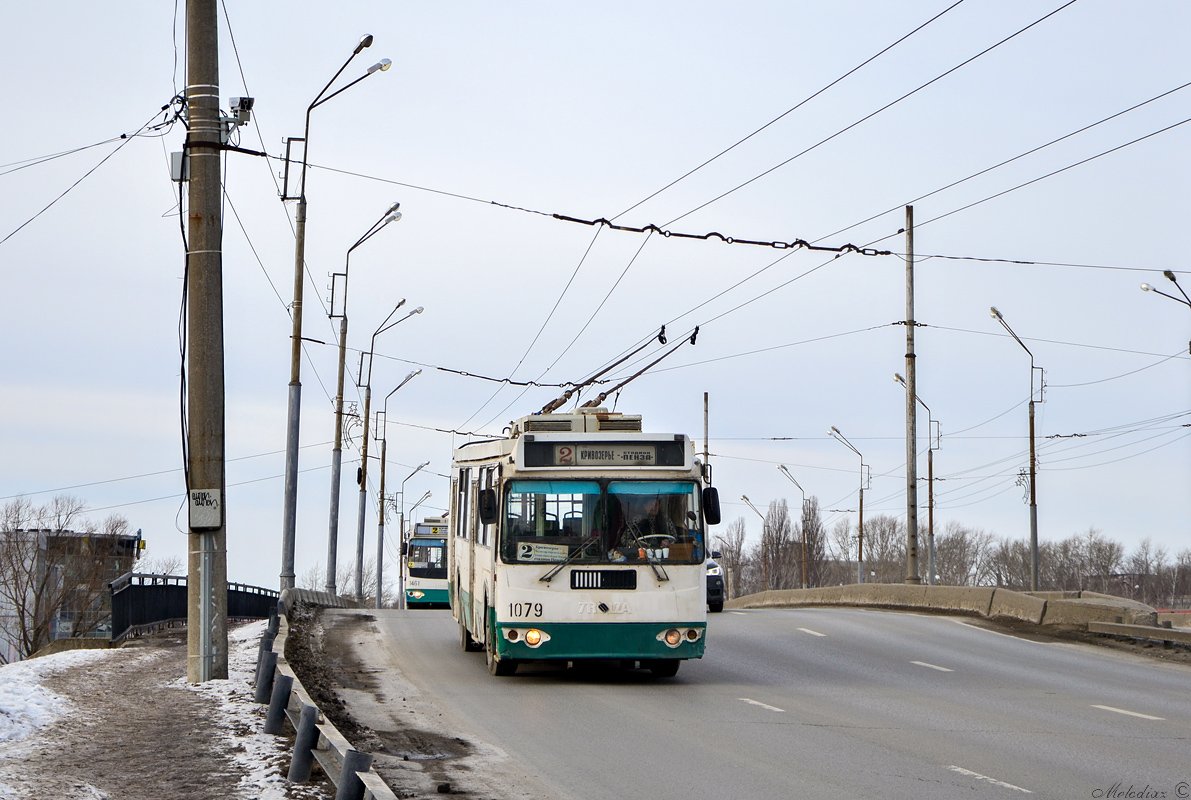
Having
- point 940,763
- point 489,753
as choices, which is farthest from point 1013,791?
point 489,753

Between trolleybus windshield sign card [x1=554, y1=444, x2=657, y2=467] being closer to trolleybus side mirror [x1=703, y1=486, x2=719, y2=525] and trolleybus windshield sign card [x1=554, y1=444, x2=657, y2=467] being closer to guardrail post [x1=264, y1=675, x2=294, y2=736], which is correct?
trolleybus side mirror [x1=703, y1=486, x2=719, y2=525]

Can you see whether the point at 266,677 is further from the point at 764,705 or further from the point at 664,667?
the point at 664,667

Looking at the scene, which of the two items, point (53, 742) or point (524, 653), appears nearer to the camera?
point (53, 742)

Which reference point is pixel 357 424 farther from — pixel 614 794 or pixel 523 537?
pixel 614 794

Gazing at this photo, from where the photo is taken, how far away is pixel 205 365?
12992 mm

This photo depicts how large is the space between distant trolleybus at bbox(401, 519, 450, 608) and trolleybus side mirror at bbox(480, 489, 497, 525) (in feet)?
83.0

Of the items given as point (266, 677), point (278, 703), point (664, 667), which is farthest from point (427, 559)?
point (278, 703)

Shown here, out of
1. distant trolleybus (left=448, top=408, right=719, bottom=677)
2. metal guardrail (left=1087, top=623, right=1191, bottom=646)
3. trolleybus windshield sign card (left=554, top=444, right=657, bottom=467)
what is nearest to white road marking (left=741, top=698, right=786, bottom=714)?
distant trolleybus (left=448, top=408, right=719, bottom=677)

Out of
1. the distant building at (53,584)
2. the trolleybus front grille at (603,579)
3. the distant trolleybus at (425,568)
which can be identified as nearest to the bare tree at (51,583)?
the distant building at (53,584)

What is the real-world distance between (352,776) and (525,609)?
7.64 metres

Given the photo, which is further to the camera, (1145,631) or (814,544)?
(814,544)

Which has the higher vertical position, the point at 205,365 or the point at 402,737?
the point at 205,365

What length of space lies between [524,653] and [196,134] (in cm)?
689

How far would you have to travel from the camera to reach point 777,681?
14906mm
